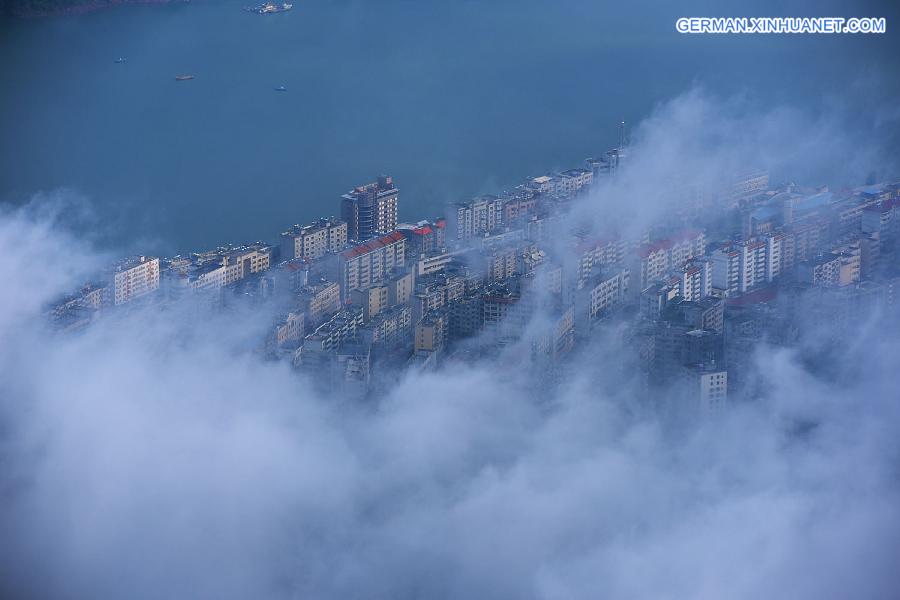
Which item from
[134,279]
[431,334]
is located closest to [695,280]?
[431,334]

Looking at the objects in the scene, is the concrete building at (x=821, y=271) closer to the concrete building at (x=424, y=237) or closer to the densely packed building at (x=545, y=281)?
the densely packed building at (x=545, y=281)

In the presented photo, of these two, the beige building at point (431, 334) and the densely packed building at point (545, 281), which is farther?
the beige building at point (431, 334)

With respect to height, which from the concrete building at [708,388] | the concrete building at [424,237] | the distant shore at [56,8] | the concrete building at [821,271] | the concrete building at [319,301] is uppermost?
the distant shore at [56,8]

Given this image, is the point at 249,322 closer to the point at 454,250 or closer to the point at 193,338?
the point at 193,338

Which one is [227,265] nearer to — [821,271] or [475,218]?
[475,218]

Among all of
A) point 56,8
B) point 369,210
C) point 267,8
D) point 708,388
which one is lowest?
point 708,388

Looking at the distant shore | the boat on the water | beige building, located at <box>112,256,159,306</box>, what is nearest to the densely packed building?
beige building, located at <box>112,256,159,306</box>

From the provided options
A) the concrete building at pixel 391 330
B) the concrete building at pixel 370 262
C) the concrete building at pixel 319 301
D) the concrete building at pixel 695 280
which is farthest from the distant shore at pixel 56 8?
the concrete building at pixel 695 280
